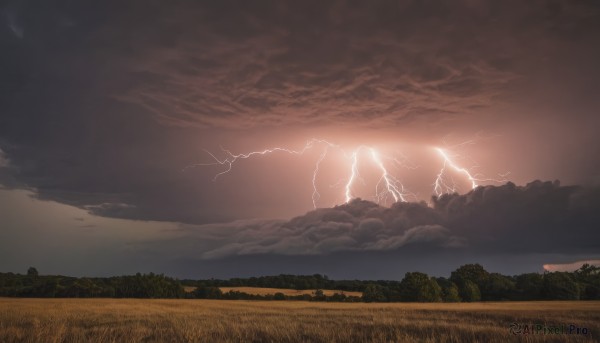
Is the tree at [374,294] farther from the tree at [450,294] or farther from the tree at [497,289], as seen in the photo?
the tree at [497,289]

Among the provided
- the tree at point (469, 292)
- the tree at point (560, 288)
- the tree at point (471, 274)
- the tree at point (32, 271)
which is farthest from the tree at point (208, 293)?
the tree at point (560, 288)

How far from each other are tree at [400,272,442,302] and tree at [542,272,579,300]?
59.6ft

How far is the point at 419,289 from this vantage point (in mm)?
69000

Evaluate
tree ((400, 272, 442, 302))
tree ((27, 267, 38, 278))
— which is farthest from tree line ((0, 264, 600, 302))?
tree ((27, 267, 38, 278))

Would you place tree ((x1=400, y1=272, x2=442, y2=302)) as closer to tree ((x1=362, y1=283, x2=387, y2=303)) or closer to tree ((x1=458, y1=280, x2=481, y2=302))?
tree ((x1=362, y1=283, x2=387, y2=303))

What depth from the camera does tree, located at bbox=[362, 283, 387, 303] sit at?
234ft

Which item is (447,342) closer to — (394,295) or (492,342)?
(492,342)

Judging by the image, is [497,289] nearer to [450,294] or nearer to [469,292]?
[469,292]

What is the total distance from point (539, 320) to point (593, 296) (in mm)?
62544

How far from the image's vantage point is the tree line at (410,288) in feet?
229

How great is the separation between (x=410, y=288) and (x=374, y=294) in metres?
5.95

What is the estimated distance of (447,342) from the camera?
12.6 metres

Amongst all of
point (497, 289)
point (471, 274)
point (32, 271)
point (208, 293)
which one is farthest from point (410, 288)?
point (32, 271)

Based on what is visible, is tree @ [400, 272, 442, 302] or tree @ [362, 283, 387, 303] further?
tree @ [362, 283, 387, 303]
